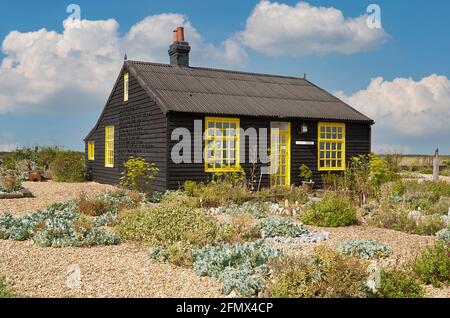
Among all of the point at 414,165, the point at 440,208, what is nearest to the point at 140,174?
the point at 440,208

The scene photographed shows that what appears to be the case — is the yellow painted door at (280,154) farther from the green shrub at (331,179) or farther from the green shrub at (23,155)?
the green shrub at (23,155)

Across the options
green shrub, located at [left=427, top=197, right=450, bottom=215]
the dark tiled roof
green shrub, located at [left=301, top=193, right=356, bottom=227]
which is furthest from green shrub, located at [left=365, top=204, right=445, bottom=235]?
the dark tiled roof

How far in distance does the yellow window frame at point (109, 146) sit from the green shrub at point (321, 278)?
53.8ft

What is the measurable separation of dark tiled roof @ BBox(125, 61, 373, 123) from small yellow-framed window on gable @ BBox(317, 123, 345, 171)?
48 centimetres

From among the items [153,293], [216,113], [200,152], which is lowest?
[153,293]

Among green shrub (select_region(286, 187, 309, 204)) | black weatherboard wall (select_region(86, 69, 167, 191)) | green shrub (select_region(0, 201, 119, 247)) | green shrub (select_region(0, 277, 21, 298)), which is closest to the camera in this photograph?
green shrub (select_region(0, 277, 21, 298))

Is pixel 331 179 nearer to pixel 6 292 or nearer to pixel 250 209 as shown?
pixel 250 209

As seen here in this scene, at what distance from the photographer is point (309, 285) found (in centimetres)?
516

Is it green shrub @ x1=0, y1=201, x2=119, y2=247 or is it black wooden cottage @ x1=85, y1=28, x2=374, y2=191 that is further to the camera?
black wooden cottage @ x1=85, y1=28, x2=374, y2=191

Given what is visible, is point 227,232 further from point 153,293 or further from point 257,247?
point 153,293

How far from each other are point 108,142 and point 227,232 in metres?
14.5

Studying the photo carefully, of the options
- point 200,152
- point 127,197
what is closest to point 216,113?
point 200,152

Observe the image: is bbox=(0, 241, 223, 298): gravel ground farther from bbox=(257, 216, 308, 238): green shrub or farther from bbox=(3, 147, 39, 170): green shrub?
bbox=(3, 147, 39, 170): green shrub

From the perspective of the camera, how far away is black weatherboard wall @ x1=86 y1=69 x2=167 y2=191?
16.0 m
